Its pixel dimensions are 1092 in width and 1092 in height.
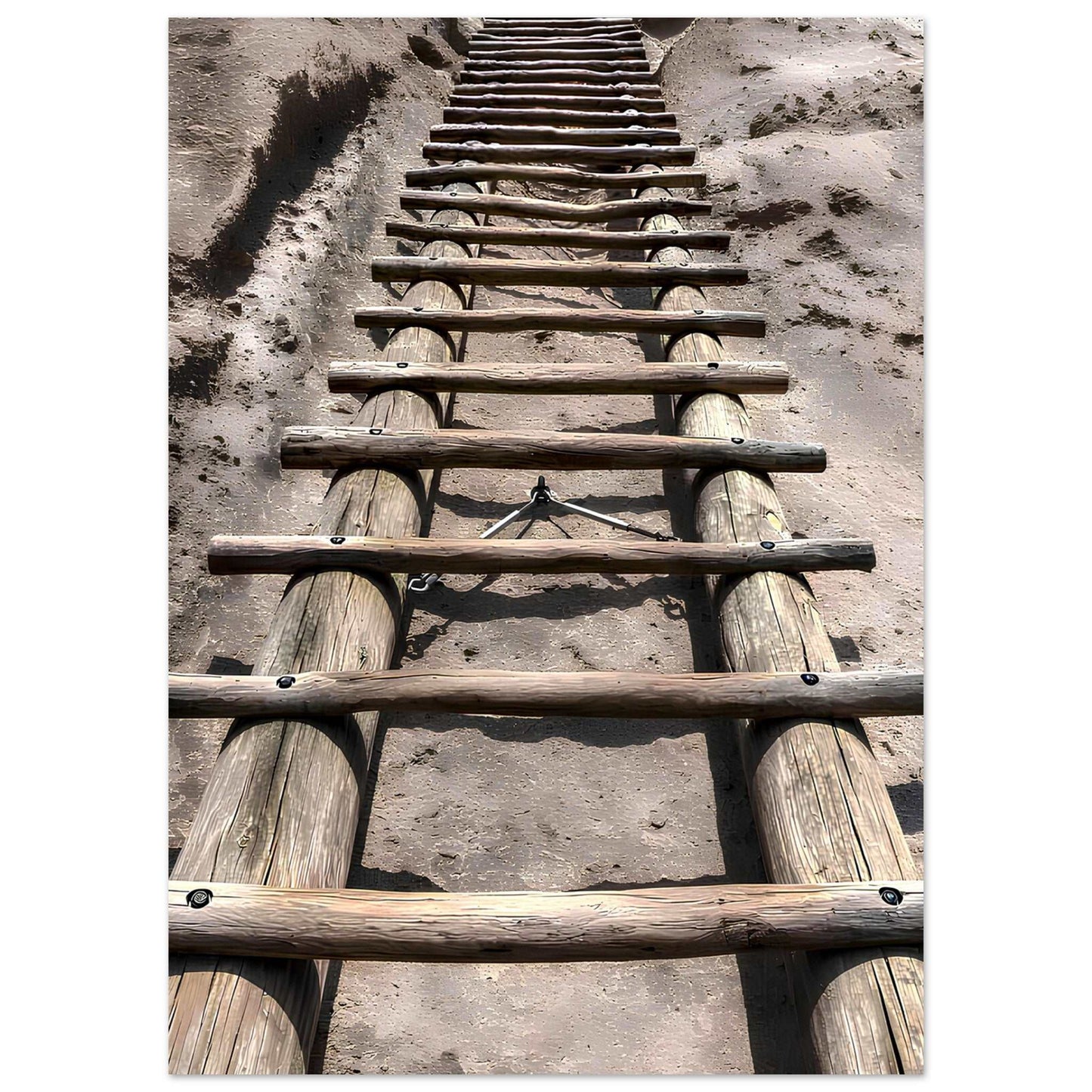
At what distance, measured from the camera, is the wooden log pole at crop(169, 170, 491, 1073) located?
1398 millimetres

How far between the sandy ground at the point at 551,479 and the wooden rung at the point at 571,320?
0.30 metres

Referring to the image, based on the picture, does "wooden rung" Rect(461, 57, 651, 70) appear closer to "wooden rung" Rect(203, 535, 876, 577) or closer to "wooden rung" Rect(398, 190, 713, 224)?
"wooden rung" Rect(398, 190, 713, 224)

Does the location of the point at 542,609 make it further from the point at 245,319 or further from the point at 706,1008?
the point at 245,319

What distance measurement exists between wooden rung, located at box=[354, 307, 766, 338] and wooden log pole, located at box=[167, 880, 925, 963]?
82.8 inches

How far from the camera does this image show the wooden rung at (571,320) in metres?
3.16

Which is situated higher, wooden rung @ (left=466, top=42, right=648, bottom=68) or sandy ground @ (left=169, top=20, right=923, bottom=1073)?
wooden rung @ (left=466, top=42, right=648, bottom=68)

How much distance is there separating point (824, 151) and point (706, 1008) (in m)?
4.12

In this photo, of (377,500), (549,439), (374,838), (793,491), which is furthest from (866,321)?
(374,838)

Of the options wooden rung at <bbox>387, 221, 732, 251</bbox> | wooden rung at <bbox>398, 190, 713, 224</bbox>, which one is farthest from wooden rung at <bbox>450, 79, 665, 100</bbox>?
wooden rung at <bbox>387, 221, 732, 251</bbox>

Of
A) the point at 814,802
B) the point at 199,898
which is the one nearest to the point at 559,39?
the point at 814,802

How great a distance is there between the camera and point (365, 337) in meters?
3.68

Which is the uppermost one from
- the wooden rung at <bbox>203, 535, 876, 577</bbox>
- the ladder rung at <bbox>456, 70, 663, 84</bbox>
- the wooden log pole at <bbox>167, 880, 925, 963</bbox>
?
the ladder rung at <bbox>456, 70, 663, 84</bbox>

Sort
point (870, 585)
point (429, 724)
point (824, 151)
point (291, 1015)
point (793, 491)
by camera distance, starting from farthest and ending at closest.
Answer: point (824, 151)
point (793, 491)
point (870, 585)
point (429, 724)
point (291, 1015)

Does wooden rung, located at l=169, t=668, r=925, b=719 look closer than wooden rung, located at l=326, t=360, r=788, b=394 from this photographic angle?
Yes
